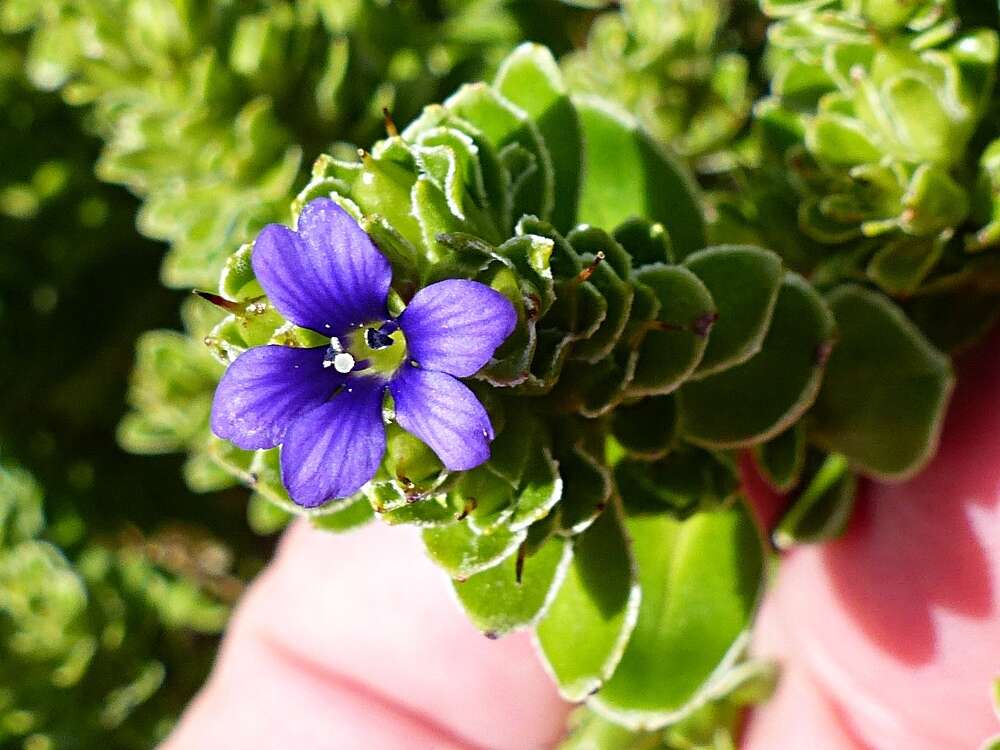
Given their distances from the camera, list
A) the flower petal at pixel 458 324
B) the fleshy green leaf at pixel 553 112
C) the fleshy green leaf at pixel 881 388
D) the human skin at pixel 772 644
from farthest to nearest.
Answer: the human skin at pixel 772 644, the fleshy green leaf at pixel 881 388, the fleshy green leaf at pixel 553 112, the flower petal at pixel 458 324

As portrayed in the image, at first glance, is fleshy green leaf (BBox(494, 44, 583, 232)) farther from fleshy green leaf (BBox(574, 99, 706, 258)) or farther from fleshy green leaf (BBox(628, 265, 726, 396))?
fleshy green leaf (BBox(628, 265, 726, 396))

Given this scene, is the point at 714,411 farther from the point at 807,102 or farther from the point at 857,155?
the point at 807,102

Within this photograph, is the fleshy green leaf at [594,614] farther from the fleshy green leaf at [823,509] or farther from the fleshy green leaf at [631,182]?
the fleshy green leaf at [631,182]

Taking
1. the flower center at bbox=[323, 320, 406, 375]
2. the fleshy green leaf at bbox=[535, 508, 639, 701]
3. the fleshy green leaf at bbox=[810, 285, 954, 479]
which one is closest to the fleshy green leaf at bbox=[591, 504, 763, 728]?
the fleshy green leaf at bbox=[535, 508, 639, 701]

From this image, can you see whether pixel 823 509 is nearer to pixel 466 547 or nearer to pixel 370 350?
pixel 466 547

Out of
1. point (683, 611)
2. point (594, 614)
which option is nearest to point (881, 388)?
point (683, 611)

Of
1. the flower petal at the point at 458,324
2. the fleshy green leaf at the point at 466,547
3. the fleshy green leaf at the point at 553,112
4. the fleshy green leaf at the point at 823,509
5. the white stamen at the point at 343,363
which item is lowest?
the fleshy green leaf at the point at 823,509

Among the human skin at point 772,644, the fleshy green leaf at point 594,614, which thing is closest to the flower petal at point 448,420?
the fleshy green leaf at point 594,614
